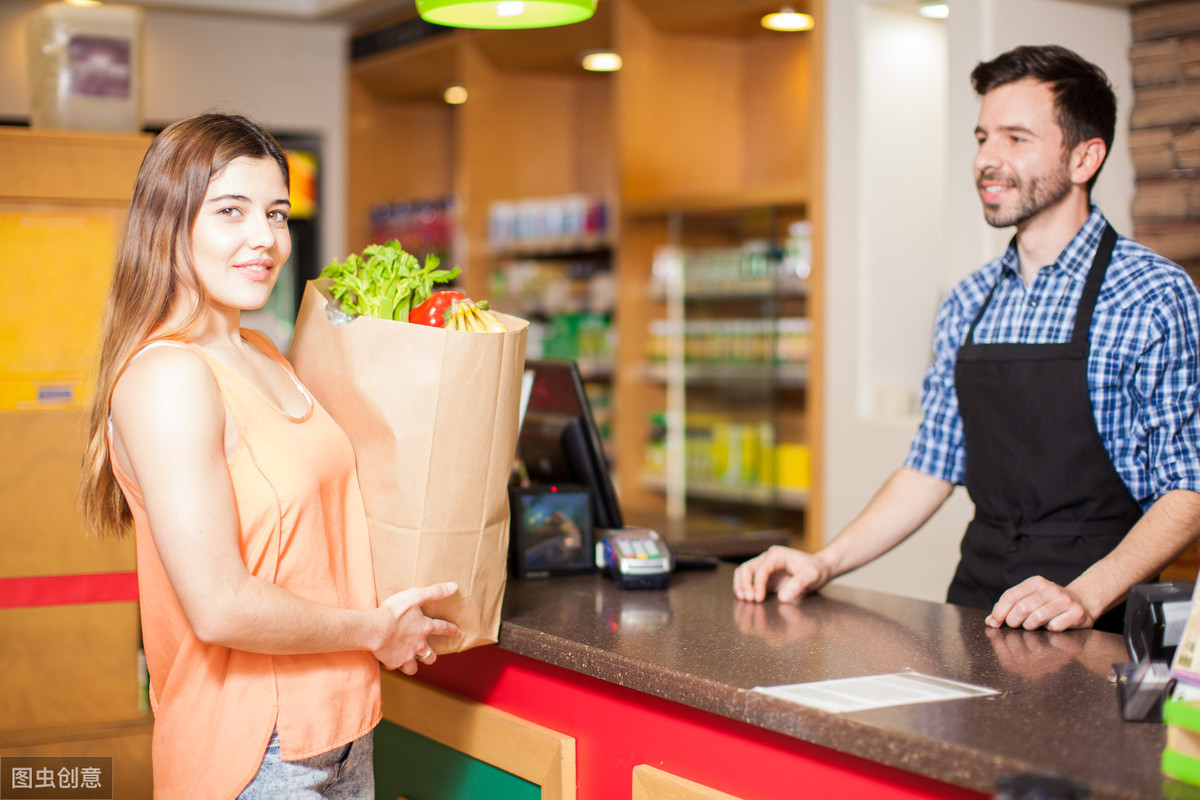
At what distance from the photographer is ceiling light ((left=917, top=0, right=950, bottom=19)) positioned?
4430 millimetres

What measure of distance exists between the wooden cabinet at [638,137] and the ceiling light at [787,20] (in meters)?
0.09

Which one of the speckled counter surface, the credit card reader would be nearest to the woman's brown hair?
the speckled counter surface

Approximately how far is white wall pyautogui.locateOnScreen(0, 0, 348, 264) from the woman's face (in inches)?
210

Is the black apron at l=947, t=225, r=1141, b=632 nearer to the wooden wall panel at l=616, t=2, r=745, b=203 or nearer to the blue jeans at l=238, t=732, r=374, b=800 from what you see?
the blue jeans at l=238, t=732, r=374, b=800

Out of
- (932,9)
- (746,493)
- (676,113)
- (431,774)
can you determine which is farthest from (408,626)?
(676,113)

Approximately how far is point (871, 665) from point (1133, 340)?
940mm

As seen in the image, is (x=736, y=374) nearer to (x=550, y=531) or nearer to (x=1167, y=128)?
(x=1167, y=128)

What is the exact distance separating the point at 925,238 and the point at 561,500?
2711mm

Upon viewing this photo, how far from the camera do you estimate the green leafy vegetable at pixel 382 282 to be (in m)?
1.83

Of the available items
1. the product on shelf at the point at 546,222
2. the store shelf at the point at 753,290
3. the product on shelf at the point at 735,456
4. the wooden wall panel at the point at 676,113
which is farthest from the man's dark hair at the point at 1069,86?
the product on shelf at the point at 546,222

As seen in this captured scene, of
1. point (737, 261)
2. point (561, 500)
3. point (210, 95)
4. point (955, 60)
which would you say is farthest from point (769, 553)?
point (210, 95)

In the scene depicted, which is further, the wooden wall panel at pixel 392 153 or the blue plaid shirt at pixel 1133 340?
the wooden wall panel at pixel 392 153

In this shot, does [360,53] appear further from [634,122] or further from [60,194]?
[60,194]

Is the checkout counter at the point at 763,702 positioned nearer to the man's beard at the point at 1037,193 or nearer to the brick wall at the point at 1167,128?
the man's beard at the point at 1037,193
